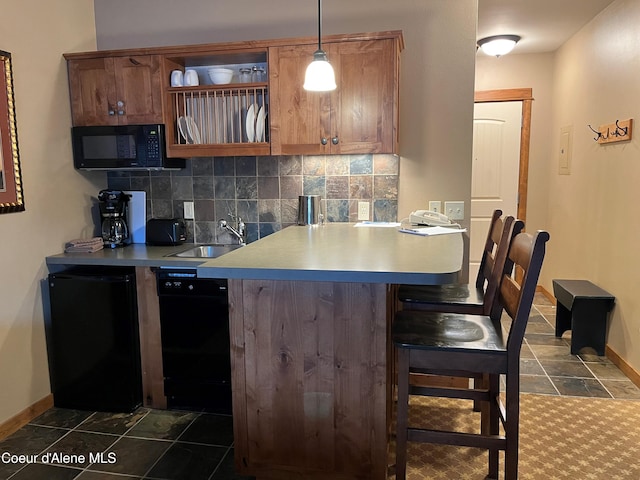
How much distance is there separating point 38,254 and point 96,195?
0.62 m

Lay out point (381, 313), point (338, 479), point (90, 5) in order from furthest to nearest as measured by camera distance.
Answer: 1. point (90, 5)
2. point (338, 479)
3. point (381, 313)

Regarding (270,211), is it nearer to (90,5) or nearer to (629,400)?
(90,5)

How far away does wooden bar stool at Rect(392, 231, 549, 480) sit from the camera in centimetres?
149

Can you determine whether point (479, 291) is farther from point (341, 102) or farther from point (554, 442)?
point (341, 102)

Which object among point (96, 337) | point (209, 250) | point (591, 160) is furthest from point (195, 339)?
point (591, 160)

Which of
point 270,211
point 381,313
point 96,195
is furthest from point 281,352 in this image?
point 96,195

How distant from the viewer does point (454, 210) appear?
2.90 m

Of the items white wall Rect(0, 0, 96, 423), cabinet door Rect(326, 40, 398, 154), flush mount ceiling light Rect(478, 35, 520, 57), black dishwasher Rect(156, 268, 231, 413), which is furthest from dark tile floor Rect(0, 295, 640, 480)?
flush mount ceiling light Rect(478, 35, 520, 57)

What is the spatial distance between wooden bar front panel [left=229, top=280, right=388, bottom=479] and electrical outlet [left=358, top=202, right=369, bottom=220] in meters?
1.30

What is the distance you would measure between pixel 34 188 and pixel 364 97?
1.86 meters

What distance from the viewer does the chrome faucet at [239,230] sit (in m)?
3.06

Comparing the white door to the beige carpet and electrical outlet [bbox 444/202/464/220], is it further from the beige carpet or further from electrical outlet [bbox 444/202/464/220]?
the beige carpet

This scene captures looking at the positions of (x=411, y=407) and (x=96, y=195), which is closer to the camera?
(x=411, y=407)

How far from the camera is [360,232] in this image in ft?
8.27
